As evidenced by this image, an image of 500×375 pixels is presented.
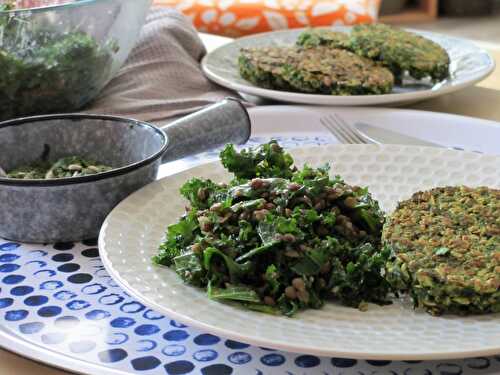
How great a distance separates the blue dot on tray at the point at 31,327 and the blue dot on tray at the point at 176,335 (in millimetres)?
140

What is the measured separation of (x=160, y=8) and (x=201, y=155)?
791 millimetres

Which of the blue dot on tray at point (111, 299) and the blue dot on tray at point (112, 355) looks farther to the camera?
the blue dot on tray at point (111, 299)

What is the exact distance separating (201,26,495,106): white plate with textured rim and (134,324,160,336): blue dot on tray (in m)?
0.77

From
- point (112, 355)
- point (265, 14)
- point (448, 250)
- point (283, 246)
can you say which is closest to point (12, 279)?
point (112, 355)

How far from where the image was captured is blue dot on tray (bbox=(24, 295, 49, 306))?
92 centimetres

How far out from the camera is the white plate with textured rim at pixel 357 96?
1.52 m

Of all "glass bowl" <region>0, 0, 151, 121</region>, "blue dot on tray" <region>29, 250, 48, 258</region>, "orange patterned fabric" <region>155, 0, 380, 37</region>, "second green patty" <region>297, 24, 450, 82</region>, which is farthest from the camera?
"orange patterned fabric" <region>155, 0, 380, 37</region>

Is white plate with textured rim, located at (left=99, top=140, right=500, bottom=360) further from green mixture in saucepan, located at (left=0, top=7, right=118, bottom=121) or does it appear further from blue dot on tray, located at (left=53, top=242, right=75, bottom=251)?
green mixture in saucepan, located at (left=0, top=7, right=118, bottom=121)

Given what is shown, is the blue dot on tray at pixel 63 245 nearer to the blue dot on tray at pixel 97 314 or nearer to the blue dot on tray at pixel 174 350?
the blue dot on tray at pixel 97 314

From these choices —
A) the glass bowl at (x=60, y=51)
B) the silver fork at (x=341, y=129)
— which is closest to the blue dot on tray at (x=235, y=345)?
the silver fork at (x=341, y=129)

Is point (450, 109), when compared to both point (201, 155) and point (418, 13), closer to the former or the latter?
point (201, 155)

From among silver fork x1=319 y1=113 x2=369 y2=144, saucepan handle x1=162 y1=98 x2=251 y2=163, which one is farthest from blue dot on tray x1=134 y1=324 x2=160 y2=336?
silver fork x1=319 y1=113 x2=369 y2=144

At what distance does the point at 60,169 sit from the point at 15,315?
31 centimetres

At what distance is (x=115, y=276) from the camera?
0.86 metres
